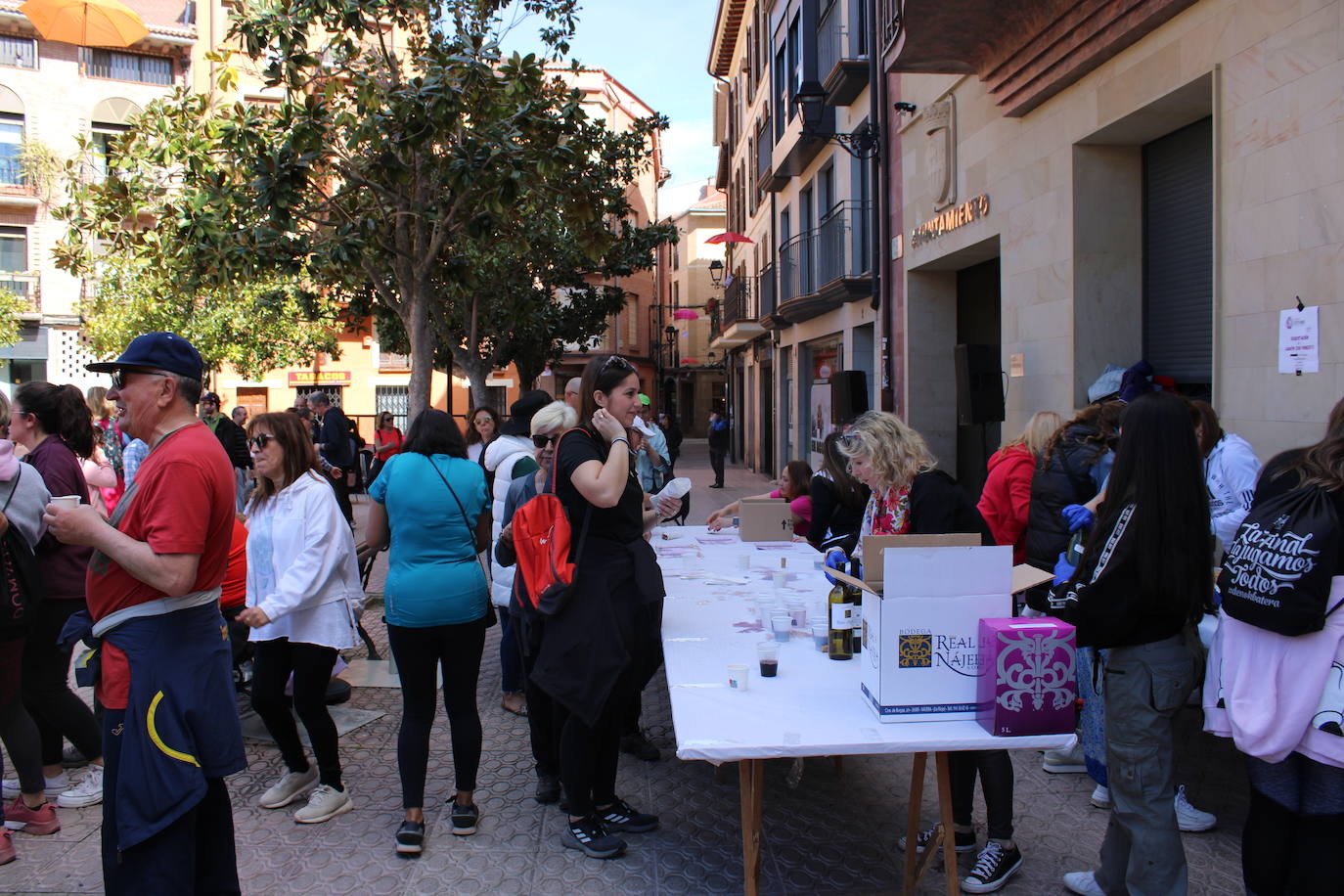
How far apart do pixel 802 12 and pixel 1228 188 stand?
12486mm

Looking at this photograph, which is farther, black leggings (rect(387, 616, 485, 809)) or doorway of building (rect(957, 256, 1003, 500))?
doorway of building (rect(957, 256, 1003, 500))

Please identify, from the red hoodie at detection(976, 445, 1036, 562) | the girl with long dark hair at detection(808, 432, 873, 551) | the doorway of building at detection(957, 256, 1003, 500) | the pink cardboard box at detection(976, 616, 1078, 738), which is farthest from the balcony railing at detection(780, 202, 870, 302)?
the pink cardboard box at detection(976, 616, 1078, 738)

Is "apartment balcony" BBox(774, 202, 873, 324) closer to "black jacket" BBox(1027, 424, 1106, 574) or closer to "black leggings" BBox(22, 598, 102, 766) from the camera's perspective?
"black jacket" BBox(1027, 424, 1106, 574)

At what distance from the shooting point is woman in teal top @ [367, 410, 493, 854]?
3725 millimetres

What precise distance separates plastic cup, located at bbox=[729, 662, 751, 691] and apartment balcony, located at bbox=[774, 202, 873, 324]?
35.9ft

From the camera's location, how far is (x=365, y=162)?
290 inches

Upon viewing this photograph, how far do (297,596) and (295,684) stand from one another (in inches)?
16.1

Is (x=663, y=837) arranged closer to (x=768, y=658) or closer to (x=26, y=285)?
(x=768, y=658)

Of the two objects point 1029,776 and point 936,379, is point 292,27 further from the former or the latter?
point 936,379

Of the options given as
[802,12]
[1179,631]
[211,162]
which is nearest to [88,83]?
[802,12]

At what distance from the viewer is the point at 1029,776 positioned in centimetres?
450

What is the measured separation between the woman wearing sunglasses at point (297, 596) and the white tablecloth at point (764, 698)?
1428mm

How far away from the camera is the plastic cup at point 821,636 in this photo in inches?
144

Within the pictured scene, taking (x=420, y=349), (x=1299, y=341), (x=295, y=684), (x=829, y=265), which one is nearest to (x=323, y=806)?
(x=295, y=684)
